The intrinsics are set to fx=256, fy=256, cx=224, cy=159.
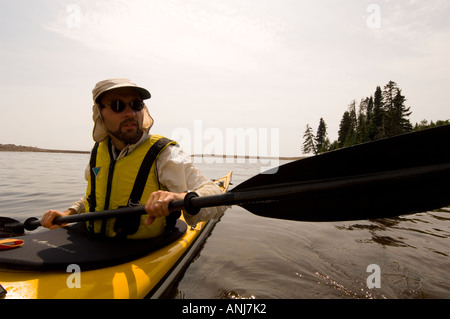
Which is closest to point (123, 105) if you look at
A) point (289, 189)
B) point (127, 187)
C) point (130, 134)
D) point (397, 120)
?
point (130, 134)

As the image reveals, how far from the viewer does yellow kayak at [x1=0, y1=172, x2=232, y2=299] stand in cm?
195

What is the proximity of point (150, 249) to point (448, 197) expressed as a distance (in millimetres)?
2591

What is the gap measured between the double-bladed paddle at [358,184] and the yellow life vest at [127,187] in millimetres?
457

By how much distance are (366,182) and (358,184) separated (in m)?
0.06

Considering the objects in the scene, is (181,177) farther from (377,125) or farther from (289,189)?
(377,125)

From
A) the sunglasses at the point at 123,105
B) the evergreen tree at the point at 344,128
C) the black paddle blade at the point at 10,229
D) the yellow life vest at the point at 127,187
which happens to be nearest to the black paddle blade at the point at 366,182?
the yellow life vest at the point at 127,187

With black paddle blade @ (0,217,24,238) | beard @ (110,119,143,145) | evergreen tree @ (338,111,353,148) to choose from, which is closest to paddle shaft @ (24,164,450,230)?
beard @ (110,119,143,145)

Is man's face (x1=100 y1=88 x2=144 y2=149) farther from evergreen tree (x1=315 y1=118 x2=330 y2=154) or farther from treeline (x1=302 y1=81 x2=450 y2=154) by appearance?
evergreen tree (x1=315 y1=118 x2=330 y2=154)

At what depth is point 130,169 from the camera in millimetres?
2680

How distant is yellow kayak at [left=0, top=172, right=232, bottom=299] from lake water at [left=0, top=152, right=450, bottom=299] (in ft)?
1.62

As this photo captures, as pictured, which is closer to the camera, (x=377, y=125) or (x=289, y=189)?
(x=289, y=189)

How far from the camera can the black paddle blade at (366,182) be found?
6.00ft

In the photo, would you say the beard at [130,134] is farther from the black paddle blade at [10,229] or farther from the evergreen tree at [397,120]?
the evergreen tree at [397,120]
